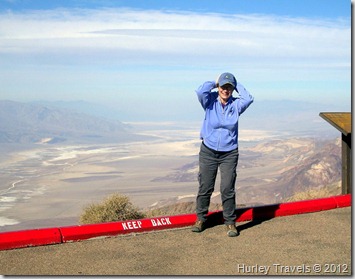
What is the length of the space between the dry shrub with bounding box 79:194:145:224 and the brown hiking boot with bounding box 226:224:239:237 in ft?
12.9

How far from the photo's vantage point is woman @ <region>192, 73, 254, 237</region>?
259 inches

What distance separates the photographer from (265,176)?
129 metres

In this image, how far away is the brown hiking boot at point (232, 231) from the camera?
6.76 metres

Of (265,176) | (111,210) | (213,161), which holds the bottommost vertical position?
(265,176)

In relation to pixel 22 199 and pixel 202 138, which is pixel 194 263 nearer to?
pixel 202 138

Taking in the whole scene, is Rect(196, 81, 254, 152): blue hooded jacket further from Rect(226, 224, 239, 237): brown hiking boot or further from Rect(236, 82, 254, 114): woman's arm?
Rect(226, 224, 239, 237): brown hiking boot

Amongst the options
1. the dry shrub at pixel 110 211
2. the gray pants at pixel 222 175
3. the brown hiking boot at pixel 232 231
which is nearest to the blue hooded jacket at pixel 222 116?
the gray pants at pixel 222 175

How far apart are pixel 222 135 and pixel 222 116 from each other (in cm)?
20

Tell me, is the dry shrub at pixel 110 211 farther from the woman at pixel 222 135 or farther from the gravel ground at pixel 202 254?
the woman at pixel 222 135

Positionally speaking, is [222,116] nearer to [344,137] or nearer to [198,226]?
[198,226]

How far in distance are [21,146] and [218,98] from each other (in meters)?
191

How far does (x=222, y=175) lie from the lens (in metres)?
6.76

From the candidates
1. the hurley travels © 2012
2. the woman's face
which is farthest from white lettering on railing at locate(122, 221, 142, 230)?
the woman's face

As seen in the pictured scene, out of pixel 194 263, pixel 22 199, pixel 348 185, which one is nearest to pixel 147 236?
pixel 194 263
